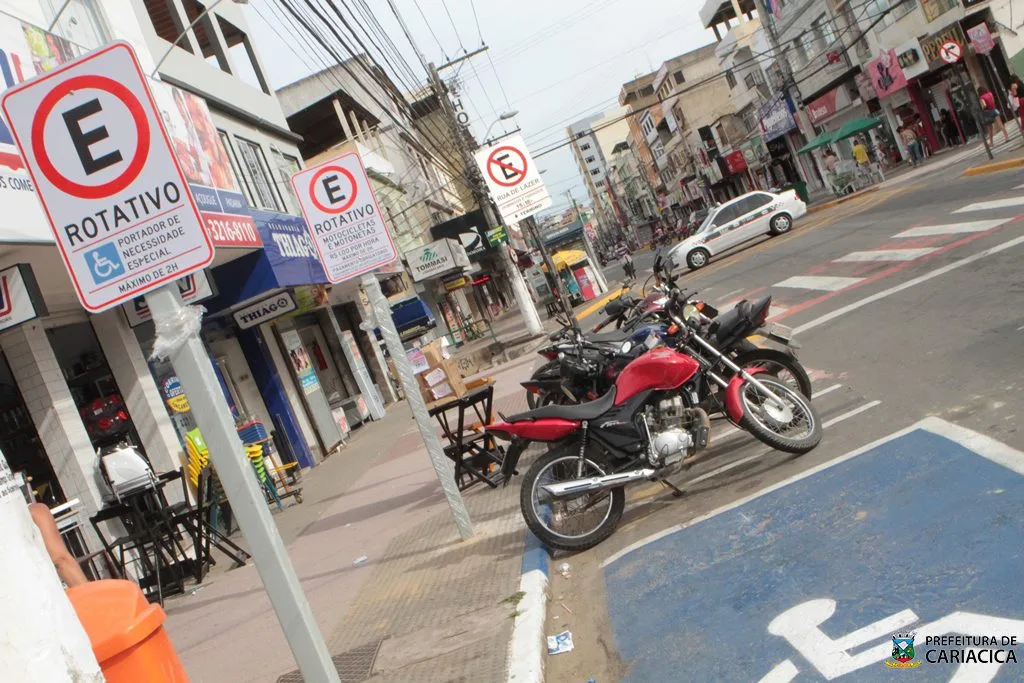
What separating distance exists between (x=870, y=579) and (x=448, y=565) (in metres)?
3.58

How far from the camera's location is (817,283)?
14703mm

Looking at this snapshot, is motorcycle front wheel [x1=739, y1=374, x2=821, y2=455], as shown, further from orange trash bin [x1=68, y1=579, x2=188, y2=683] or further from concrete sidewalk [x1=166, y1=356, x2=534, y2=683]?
orange trash bin [x1=68, y1=579, x2=188, y2=683]

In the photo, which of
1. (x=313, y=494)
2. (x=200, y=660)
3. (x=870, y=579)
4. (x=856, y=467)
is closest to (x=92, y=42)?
(x=313, y=494)

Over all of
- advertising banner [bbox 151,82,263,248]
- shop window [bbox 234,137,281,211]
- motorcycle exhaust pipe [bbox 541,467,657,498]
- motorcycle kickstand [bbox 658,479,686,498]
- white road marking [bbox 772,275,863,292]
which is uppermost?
shop window [bbox 234,137,281,211]

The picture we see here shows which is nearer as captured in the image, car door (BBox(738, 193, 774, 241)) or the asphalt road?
the asphalt road

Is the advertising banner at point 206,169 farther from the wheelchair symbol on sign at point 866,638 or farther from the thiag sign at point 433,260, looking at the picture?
the thiag sign at point 433,260

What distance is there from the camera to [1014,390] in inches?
251

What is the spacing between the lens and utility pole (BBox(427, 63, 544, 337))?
24.9 m

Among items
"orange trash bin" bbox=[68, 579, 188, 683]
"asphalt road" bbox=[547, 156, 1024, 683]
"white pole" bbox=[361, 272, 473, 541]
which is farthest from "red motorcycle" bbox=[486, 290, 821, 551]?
"orange trash bin" bbox=[68, 579, 188, 683]

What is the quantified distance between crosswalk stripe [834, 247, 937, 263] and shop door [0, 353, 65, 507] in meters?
11.4

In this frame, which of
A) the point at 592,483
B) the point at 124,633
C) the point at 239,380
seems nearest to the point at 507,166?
the point at 239,380

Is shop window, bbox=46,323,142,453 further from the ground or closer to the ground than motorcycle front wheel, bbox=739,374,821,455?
further from the ground

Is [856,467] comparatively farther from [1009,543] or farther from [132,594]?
[132,594]

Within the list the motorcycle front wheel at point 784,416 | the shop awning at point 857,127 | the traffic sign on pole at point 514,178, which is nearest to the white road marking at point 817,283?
the traffic sign on pole at point 514,178
